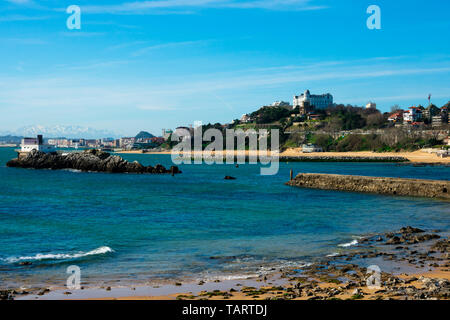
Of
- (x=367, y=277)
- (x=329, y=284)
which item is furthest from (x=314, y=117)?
(x=329, y=284)

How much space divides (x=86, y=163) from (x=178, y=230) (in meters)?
59.6

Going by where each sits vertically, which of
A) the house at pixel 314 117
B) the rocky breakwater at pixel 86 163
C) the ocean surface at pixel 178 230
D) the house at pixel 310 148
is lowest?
the ocean surface at pixel 178 230

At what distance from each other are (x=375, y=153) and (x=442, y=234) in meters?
120

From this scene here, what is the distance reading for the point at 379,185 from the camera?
1752 inches

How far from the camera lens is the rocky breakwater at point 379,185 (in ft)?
→ 130

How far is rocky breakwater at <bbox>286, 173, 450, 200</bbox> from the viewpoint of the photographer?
130ft

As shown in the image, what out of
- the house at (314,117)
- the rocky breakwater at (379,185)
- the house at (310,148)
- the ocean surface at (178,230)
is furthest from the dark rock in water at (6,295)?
the house at (314,117)

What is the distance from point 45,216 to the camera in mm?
28062

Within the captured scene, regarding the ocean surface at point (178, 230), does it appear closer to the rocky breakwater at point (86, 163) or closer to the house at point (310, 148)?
the rocky breakwater at point (86, 163)

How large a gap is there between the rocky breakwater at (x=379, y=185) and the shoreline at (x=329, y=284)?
2417 cm
